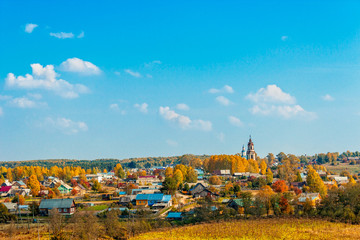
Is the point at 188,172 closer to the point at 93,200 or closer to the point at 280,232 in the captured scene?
the point at 93,200

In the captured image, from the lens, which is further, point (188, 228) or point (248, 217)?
point (248, 217)

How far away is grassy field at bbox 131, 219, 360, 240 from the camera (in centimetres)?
2816

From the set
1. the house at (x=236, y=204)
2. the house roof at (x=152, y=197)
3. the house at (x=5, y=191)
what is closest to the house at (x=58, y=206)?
the house roof at (x=152, y=197)

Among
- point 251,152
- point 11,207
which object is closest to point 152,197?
point 11,207

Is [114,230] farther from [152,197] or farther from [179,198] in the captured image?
[179,198]

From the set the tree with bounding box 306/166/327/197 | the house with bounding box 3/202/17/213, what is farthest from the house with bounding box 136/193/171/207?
the tree with bounding box 306/166/327/197

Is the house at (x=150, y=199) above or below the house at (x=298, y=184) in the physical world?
below

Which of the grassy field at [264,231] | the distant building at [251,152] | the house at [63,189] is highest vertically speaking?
the distant building at [251,152]

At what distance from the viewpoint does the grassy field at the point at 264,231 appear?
2816 cm

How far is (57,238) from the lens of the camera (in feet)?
81.3

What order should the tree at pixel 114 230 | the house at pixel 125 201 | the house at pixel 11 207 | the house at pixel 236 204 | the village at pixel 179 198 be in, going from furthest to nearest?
the house at pixel 125 201, the house at pixel 11 207, the house at pixel 236 204, the village at pixel 179 198, the tree at pixel 114 230

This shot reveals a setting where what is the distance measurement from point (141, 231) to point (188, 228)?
4.24 meters

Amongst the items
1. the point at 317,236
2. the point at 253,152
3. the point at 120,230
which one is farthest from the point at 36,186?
the point at 253,152

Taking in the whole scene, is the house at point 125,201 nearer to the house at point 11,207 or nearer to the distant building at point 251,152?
the house at point 11,207
